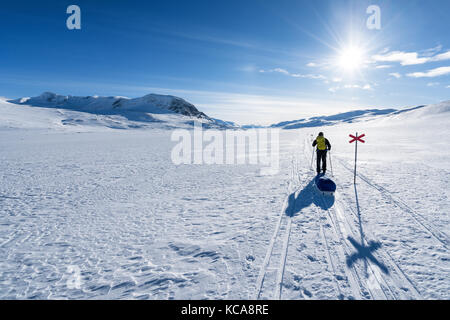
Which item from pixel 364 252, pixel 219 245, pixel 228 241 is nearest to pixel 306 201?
pixel 364 252

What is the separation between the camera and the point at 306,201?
8062 mm

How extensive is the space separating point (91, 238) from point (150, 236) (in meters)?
1.48

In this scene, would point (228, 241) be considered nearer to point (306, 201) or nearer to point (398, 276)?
point (398, 276)

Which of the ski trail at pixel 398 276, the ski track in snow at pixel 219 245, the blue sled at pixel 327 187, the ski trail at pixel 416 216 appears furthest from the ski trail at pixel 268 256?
the ski trail at pixel 416 216

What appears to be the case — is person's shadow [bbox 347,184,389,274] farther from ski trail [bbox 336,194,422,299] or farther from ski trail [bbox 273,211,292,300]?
ski trail [bbox 273,211,292,300]

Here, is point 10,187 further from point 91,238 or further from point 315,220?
point 315,220

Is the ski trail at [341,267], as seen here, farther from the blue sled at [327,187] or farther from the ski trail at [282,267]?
the blue sled at [327,187]

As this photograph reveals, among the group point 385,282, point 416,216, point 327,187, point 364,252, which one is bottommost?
point 385,282

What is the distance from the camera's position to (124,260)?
4883 millimetres

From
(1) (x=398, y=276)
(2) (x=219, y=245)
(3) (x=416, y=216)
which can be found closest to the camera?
(1) (x=398, y=276)

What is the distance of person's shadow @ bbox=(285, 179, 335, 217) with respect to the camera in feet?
24.1

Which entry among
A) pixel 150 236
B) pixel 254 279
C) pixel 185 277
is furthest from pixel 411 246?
pixel 150 236
